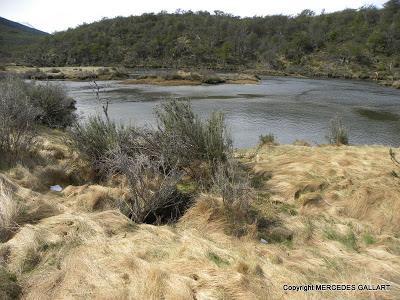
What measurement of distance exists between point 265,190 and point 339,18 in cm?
7884

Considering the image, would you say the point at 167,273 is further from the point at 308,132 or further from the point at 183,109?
the point at 308,132

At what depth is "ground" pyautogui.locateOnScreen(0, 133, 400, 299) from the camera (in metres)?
3.28

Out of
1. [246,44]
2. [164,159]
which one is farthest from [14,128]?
[246,44]

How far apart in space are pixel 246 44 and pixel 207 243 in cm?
7091

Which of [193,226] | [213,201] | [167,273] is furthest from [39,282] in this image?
[213,201]

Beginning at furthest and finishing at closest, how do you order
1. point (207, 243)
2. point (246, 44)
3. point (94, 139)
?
point (246, 44) < point (94, 139) < point (207, 243)

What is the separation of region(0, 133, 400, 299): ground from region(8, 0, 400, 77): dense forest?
42949 mm

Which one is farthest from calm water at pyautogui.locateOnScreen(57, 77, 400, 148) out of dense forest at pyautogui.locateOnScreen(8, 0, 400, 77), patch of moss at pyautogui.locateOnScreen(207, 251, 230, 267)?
dense forest at pyautogui.locateOnScreen(8, 0, 400, 77)

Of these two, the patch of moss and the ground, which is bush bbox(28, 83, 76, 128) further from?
the patch of moss

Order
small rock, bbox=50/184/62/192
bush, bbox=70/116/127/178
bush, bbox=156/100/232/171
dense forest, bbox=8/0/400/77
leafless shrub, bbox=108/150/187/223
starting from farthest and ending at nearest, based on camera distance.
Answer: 1. dense forest, bbox=8/0/400/77
2. bush, bbox=70/116/127/178
3. bush, bbox=156/100/232/171
4. small rock, bbox=50/184/62/192
5. leafless shrub, bbox=108/150/187/223

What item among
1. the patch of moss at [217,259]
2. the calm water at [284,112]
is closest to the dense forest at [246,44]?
the calm water at [284,112]

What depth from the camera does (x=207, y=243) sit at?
4098 mm

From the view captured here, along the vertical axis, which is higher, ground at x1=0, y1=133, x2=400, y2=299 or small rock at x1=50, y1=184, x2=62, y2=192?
ground at x1=0, y1=133, x2=400, y2=299
